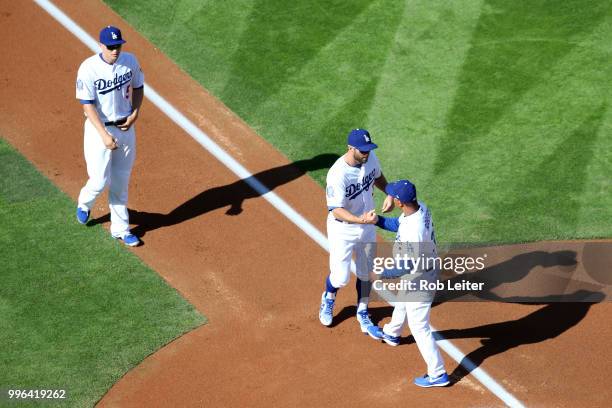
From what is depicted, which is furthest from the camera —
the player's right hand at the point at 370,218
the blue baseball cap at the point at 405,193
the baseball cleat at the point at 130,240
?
the baseball cleat at the point at 130,240

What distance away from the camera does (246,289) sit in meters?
10.7

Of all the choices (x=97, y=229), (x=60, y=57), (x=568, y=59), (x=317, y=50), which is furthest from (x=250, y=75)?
(x=568, y=59)

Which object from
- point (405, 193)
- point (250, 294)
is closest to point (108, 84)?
point (250, 294)

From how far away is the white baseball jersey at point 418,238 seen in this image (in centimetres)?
905

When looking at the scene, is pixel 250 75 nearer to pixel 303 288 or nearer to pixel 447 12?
pixel 447 12

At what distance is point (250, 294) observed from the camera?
1060 cm

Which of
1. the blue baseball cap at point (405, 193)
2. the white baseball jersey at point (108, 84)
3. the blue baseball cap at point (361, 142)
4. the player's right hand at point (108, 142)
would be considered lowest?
the player's right hand at point (108, 142)

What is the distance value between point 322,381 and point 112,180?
10.9 feet

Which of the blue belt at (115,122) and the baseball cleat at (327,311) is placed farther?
the blue belt at (115,122)

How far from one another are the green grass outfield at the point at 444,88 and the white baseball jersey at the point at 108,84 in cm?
257

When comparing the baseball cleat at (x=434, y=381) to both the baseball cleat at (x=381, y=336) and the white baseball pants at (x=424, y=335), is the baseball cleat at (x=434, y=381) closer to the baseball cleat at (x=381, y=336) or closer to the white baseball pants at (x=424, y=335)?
the white baseball pants at (x=424, y=335)

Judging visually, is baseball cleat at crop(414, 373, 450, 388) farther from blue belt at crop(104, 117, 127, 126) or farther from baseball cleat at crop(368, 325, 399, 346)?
blue belt at crop(104, 117, 127, 126)

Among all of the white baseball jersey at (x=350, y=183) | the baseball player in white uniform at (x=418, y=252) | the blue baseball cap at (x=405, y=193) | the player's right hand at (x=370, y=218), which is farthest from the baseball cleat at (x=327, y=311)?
the blue baseball cap at (x=405, y=193)

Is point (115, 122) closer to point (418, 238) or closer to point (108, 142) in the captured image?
point (108, 142)
